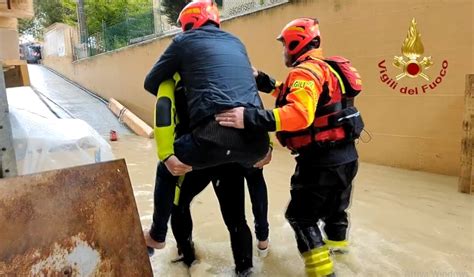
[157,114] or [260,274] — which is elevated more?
[157,114]

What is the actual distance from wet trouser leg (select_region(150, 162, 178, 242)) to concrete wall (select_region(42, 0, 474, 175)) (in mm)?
3289

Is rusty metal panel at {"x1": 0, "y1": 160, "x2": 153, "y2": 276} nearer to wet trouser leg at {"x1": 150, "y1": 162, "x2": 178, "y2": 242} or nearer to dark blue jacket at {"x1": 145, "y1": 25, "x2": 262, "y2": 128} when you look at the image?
wet trouser leg at {"x1": 150, "y1": 162, "x2": 178, "y2": 242}

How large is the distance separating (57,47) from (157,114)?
16511 millimetres

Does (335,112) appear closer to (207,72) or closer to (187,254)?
(207,72)

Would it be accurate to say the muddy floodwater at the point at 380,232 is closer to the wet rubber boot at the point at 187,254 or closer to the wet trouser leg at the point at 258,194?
the wet rubber boot at the point at 187,254

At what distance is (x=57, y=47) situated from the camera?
648 inches

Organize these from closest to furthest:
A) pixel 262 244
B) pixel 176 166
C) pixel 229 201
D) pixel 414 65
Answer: pixel 176 166
pixel 229 201
pixel 262 244
pixel 414 65

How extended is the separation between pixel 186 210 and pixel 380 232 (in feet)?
4.99

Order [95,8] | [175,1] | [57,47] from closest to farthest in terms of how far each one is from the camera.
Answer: [175,1]
[95,8]
[57,47]

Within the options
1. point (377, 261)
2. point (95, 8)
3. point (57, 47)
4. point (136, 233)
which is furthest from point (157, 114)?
point (57, 47)

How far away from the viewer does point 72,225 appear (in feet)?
5.21

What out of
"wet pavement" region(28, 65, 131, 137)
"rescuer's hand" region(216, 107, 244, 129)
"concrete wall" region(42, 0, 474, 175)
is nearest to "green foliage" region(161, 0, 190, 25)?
"wet pavement" region(28, 65, 131, 137)

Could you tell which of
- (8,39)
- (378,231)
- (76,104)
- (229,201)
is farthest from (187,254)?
(76,104)

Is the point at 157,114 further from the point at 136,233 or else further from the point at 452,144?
the point at 452,144
